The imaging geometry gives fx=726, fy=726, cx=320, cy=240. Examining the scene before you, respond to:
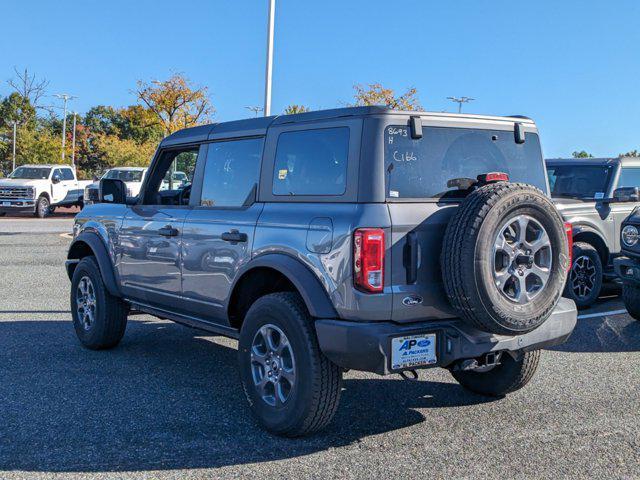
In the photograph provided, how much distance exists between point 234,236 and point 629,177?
6.84 m

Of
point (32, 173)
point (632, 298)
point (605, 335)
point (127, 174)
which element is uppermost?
point (127, 174)

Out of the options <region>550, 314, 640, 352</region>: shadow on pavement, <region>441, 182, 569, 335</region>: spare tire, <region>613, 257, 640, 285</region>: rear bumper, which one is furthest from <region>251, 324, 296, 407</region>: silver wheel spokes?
<region>613, 257, 640, 285</region>: rear bumper

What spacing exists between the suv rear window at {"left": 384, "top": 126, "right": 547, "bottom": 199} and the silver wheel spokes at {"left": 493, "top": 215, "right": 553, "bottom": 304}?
46 centimetres

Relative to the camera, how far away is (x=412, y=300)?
414cm

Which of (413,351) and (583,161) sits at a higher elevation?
(583,161)

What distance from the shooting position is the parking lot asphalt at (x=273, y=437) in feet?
13.2

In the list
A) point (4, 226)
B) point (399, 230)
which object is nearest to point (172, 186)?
point (399, 230)

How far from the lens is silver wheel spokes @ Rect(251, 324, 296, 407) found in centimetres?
446

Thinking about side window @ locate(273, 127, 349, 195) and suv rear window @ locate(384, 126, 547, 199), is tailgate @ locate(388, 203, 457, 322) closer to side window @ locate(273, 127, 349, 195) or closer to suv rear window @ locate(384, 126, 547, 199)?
suv rear window @ locate(384, 126, 547, 199)

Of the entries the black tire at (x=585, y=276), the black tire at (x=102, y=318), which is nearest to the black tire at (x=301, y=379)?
the black tire at (x=102, y=318)

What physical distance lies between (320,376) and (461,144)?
1.70 metres

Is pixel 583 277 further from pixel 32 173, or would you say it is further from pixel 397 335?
pixel 32 173

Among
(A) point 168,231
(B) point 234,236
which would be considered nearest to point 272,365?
(B) point 234,236

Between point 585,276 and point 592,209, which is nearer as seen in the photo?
point 585,276
